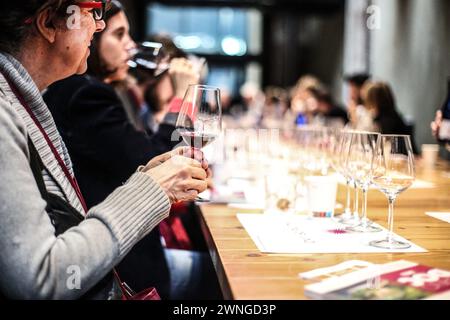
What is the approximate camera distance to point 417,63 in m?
6.71

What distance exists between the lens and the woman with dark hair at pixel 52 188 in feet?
3.04

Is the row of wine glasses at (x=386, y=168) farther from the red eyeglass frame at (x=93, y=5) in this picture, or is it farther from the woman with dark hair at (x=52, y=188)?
the red eyeglass frame at (x=93, y=5)

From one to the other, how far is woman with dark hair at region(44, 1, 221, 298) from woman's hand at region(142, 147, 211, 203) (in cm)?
77

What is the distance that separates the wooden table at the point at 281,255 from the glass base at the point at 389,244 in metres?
0.05

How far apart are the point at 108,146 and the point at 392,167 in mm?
1094

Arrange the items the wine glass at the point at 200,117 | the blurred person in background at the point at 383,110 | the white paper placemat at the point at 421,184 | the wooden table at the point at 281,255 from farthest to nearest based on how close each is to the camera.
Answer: the blurred person in background at the point at 383,110, the white paper placemat at the point at 421,184, the wine glass at the point at 200,117, the wooden table at the point at 281,255

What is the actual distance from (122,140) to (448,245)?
3.95 feet

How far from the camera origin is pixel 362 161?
1.54 meters

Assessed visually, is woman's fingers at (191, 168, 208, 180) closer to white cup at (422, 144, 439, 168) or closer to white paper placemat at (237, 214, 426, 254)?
white paper placemat at (237, 214, 426, 254)

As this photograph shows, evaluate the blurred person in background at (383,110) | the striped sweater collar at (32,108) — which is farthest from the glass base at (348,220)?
the blurred person in background at (383,110)

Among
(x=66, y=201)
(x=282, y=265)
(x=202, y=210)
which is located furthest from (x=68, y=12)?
(x=202, y=210)

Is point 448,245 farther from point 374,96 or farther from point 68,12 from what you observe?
point 374,96

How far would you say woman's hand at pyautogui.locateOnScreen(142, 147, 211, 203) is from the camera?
1.14 m

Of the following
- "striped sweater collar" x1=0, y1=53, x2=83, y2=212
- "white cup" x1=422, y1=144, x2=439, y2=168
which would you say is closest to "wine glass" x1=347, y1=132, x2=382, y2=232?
"striped sweater collar" x1=0, y1=53, x2=83, y2=212
